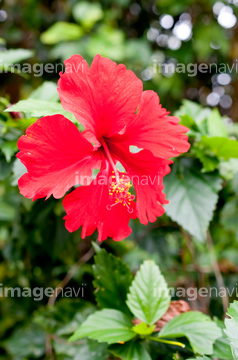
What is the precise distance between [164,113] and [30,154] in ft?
0.97

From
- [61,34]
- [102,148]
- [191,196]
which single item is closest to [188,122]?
[191,196]

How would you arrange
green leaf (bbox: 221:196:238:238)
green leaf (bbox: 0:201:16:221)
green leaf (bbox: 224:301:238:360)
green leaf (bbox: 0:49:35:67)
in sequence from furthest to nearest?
green leaf (bbox: 0:201:16:221), green leaf (bbox: 221:196:238:238), green leaf (bbox: 0:49:35:67), green leaf (bbox: 224:301:238:360)

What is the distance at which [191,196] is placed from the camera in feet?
3.24

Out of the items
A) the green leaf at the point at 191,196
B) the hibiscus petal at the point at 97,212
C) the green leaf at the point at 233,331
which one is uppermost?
the hibiscus petal at the point at 97,212

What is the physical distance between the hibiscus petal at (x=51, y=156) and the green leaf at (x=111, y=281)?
0.32 metres

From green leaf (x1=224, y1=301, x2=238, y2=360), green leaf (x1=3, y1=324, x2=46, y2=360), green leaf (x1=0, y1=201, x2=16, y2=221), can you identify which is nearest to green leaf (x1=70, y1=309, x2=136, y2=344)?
green leaf (x1=224, y1=301, x2=238, y2=360)

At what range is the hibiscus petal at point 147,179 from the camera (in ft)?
2.42

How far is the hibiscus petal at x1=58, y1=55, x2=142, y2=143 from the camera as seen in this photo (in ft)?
2.12

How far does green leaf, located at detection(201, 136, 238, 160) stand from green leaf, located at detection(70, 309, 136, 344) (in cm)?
54

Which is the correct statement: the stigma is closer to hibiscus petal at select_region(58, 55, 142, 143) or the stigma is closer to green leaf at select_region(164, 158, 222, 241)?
hibiscus petal at select_region(58, 55, 142, 143)

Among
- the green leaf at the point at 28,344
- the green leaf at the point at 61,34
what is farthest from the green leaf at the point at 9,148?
the green leaf at the point at 61,34

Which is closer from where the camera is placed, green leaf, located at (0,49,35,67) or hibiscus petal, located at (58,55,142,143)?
hibiscus petal, located at (58,55,142,143)

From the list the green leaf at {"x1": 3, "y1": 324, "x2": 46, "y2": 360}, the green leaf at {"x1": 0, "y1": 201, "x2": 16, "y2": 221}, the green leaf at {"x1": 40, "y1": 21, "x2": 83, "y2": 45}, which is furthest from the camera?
the green leaf at {"x1": 40, "y1": 21, "x2": 83, "y2": 45}

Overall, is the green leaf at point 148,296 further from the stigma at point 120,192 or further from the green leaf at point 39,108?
the green leaf at point 39,108
